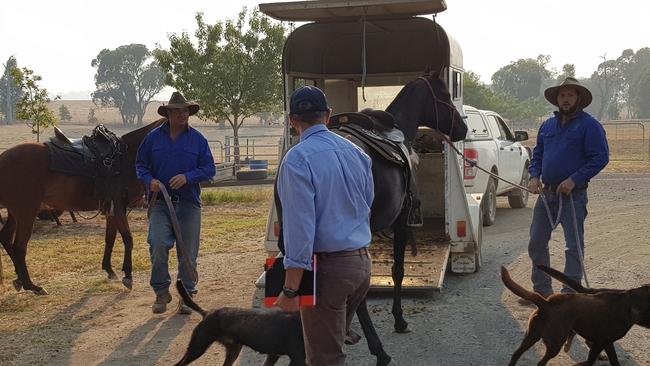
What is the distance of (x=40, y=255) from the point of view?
10539 mm

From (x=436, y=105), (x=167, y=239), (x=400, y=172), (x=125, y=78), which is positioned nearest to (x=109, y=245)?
(x=167, y=239)

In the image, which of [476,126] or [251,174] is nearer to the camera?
[476,126]

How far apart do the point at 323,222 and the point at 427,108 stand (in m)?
4.42

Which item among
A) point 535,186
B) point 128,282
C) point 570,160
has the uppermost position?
point 570,160

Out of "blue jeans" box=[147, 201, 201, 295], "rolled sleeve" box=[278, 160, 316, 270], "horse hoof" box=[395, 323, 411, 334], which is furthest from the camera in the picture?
"blue jeans" box=[147, 201, 201, 295]

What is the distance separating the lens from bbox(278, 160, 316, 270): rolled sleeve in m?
3.15

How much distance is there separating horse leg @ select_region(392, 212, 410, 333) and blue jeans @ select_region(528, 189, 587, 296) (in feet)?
4.12

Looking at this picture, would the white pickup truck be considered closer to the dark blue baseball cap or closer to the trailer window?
the trailer window

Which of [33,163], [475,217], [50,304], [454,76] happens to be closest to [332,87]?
[454,76]

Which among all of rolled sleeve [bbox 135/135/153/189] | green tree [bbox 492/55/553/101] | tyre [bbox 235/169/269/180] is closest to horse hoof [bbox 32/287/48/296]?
rolled sleeve [bbox 135/135/153/189]

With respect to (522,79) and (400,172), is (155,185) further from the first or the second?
(522,79)

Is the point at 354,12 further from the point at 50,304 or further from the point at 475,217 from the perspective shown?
the point at 50,304

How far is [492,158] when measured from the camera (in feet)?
42.7

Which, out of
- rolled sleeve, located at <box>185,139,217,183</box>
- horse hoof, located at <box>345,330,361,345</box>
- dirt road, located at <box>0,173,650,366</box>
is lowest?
dirt road, located at <box>0,173,650,366</box>
